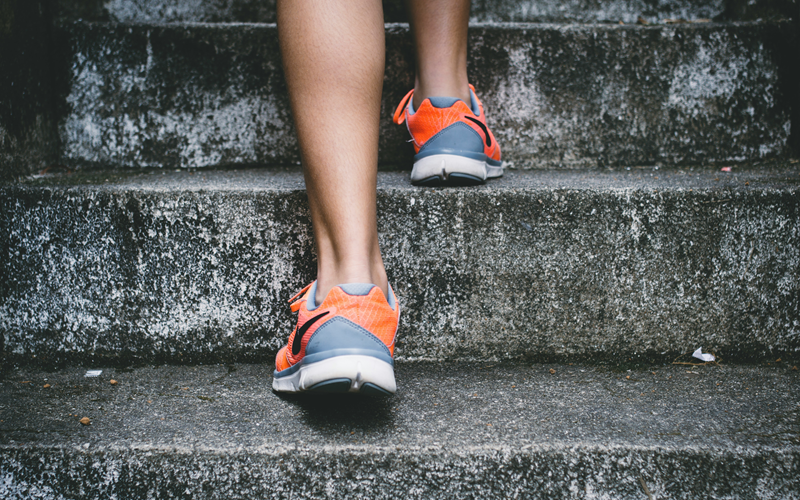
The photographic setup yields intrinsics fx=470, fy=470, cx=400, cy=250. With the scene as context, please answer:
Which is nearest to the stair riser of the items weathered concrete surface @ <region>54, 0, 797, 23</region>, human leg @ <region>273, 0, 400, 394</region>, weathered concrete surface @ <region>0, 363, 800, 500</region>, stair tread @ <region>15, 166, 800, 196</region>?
weathered concrete surface @ <region>0, 363, 800, 500</region>

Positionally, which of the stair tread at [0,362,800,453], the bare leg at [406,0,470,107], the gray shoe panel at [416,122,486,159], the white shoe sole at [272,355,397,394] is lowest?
the stair tread at [0,362,800,453]

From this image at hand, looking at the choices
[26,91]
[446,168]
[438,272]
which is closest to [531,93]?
[446,168]

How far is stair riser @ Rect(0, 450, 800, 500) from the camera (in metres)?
0.67

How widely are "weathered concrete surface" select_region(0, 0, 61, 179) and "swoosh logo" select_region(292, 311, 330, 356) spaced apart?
0.80 m

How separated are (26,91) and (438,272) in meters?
1.04

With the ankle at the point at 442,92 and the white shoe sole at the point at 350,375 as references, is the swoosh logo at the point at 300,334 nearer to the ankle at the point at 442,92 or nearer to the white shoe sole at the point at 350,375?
the white shoe sole at the point at 350,375

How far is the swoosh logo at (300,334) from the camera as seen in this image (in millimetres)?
734

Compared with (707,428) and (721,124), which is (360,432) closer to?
(707,428)

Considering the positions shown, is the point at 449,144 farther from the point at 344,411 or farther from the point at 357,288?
the point at 344,411

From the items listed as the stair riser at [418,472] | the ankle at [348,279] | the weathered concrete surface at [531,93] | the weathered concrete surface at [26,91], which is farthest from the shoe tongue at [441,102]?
the weathered concrete surface at [26,91]

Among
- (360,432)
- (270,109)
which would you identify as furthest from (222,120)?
(360,432)

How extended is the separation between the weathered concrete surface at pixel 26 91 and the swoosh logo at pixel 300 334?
799mm

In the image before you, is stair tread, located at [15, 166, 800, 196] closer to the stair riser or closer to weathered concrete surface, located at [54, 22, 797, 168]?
weathered concrete surface, located at [54, 22, 797, 168]

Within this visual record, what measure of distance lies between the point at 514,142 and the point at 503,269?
451 millimetres
